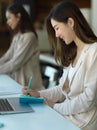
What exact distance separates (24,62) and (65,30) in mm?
1210

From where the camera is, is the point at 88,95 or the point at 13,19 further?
the point at 13,19

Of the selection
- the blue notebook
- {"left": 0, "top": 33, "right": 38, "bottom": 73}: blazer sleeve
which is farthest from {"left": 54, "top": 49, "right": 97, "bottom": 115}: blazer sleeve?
{"left": 0, "top": 33, "right": 38, "bottom": 73}: blazer sleeve

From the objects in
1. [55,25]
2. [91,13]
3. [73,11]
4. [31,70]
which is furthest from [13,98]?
[91,13]

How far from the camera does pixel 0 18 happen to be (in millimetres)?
5957

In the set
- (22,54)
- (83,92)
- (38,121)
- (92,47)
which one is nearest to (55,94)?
(83,92)

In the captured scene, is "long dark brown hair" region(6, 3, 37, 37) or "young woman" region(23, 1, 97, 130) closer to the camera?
"young woman" region(23, 1, 97, 130)

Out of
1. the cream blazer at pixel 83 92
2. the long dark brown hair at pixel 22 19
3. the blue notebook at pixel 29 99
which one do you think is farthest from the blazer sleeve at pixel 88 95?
the long dark brown hair at pixel 22 19

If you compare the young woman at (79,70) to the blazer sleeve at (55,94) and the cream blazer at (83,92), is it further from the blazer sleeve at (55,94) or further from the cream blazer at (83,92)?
the blazer sleeve at (55,94)

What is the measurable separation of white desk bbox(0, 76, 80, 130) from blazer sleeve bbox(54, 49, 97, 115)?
6.7 inches

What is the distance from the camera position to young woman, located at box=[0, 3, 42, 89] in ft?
10.0

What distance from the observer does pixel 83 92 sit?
74.2 inches

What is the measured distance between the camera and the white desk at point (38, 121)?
1.49 meters

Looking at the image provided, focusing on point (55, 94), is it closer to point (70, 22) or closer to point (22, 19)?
point (70, 22)

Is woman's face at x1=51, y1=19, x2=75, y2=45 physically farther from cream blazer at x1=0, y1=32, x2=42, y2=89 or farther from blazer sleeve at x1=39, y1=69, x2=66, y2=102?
cream blazer at x1=0, y1=32, x2=42, y2=89
